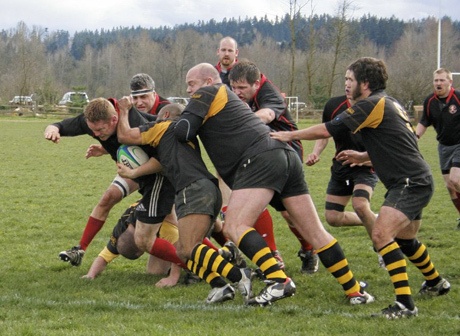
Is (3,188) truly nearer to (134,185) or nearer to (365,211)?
(134,185)

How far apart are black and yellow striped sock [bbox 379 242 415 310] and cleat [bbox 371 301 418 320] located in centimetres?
3

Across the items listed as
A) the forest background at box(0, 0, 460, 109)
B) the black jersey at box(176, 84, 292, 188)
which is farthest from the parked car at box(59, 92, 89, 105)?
the black jersey at box(176, 84, 292, 188)

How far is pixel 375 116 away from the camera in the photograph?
18.2 feet

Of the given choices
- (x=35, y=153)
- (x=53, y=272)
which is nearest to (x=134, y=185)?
Answer: (x=53, y=272)

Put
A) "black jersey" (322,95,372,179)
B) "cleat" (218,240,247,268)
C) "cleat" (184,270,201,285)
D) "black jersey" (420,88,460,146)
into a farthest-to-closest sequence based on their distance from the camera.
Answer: "black jersey" (420,88,460,146), "black jersey" (322,95,372,179), "cleat" (218,240,247,268), "cleat" (184,270,201,285)

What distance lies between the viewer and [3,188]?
46.4ft

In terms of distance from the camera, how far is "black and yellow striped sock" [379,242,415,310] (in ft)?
17.9

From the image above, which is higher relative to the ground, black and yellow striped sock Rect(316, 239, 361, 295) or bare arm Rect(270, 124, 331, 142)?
bare arm Rect(270, 124, 331, 142)

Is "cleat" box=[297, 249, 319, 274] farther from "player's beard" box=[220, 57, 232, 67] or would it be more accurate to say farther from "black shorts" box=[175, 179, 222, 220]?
"player's beard" box=[220, 57, 232, 67]

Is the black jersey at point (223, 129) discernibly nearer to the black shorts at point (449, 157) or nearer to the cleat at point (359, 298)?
the cleat at point (359, 298)

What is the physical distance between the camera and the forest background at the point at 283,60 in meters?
54.0

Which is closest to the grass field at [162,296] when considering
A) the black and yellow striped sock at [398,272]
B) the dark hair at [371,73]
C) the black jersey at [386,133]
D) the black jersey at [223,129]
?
the black and yellow striped sock at [398,272]

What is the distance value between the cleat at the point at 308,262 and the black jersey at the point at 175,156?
1836 mm

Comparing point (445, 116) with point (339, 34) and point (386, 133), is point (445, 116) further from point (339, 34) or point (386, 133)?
point (339, 34)
